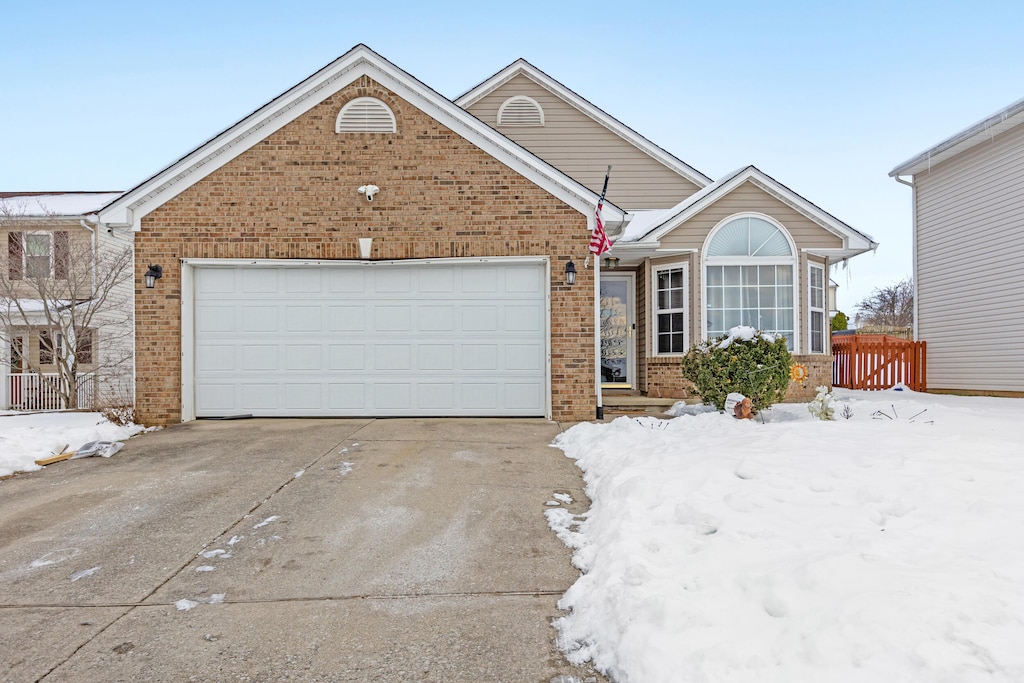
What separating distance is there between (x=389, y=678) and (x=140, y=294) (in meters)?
8.10

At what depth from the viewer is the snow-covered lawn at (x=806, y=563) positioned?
7.45ft

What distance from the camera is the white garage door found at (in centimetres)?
888

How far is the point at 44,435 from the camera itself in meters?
7.50

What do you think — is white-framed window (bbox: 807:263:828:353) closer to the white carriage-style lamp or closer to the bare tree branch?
the white carriage-style lamp

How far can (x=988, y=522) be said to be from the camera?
10.3ft

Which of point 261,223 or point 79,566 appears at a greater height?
point 261,223

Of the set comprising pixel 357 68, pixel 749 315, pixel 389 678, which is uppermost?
pixel 357 68

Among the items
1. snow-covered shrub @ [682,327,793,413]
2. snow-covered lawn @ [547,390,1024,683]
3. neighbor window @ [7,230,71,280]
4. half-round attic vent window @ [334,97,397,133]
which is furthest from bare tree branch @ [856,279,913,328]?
neighbor window @ [7,230,71,280]

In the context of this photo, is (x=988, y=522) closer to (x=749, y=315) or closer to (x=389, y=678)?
Result: (x=389, y=678)

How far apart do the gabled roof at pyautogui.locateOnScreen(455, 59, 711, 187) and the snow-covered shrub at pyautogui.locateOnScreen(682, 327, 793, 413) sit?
22.8 feet

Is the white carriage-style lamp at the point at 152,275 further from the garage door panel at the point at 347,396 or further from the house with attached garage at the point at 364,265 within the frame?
the garage door panel at the point at 347,396

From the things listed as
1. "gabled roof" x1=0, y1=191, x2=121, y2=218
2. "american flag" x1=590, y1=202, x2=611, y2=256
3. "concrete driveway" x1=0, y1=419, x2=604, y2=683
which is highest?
"gabled roof" x1=0, y1=191, x2=121, y2=218

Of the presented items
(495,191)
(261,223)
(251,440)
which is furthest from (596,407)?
(261,223)

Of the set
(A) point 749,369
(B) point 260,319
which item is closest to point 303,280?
(B) point 260,319
